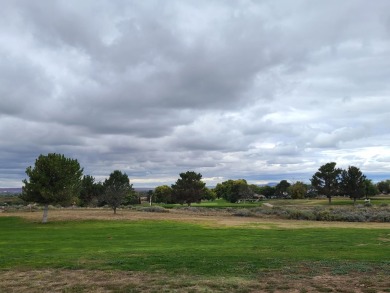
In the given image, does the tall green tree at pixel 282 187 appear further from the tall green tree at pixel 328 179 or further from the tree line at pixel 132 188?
the tall green tree at pixel 328 179

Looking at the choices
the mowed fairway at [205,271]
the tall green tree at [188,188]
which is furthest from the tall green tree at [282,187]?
the mowed fairway at [205,271]

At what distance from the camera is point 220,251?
713 inches

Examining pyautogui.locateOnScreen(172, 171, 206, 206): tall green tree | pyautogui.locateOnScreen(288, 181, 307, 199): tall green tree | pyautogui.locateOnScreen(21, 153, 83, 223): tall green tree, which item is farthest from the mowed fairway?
pyautogui.locateOnScreen(288, 181, 307, 199): tall green tree

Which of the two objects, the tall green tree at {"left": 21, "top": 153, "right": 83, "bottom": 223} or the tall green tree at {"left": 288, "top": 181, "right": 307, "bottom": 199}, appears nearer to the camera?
the tall green tree at {"left": 21, "top": 153, "right": 83, "bottom": 223}

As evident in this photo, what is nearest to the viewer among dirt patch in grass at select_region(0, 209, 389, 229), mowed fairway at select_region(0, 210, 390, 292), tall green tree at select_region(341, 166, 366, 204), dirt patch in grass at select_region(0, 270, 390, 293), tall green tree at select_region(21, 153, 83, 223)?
dirt patch in grass at select_region(0, 270, 390, 293)

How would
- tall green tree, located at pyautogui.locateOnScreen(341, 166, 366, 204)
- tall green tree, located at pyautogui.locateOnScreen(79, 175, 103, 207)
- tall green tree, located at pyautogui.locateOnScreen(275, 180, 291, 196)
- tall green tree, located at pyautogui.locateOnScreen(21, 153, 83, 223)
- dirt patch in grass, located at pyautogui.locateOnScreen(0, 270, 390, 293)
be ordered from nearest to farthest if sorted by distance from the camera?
1. dirt patch in grass, located at pyautogui.locateOnScreen(0, 270, 390, 293)
2. tall green tree, located at pyautogui.locateOnScreen(21, 153, 83, 223)
3. tall green tree, located at pyautogui.locateOnScreen(79, 175, 103, 207)
4. tall green tree, located at pyautogui.locateOnScreen(341, 166, 366, 204)
5. tall green tree, located at pyautogui.locateOnScreen(275, 180, 291, 196)


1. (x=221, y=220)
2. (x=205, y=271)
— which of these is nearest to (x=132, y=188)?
(x=221, y=220)

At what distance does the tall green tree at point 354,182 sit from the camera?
101 m

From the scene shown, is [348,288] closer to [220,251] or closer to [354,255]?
[354,255]

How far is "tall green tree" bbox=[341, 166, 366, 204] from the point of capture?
101 meters

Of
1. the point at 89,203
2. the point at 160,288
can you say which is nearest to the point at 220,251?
the point at 160,288

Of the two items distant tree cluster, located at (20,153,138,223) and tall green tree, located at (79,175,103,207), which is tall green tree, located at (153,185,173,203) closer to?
tall green tree, located at (79,175,103,207)

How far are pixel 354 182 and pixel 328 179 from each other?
6941 mm

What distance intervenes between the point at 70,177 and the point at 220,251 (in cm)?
3176
